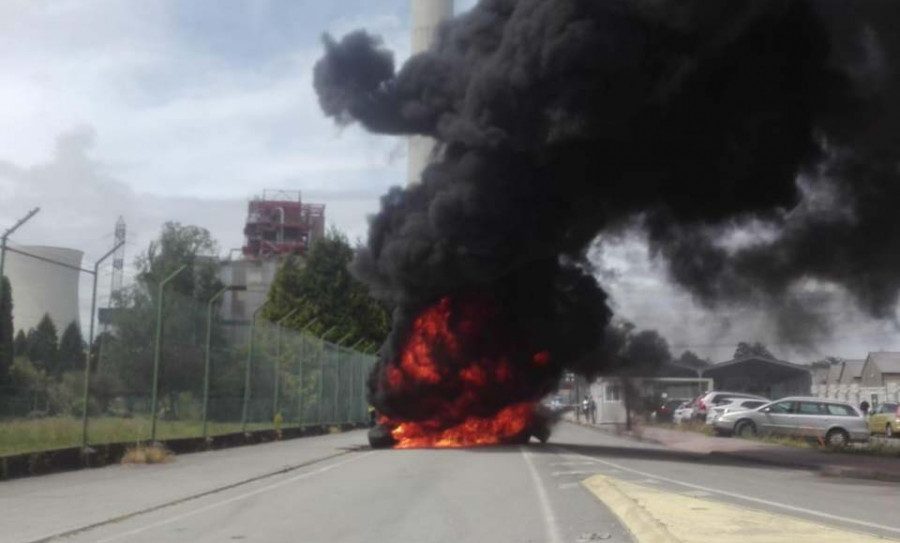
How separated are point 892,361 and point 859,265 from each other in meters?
46.7

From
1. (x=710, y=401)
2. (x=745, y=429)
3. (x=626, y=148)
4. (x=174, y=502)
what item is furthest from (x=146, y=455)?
(x=710, y=401)

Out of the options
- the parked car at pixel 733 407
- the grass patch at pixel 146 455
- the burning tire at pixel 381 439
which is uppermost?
the parked car at pixel 733 407

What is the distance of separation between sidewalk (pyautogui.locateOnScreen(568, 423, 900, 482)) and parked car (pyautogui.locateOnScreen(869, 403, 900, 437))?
7.11 metres

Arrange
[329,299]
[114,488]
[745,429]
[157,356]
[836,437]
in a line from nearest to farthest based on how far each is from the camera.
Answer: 1. [114,488]
2. [157,356]
3. [836,437]
4. [745,429]
5. [329,299]

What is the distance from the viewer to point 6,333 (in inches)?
701

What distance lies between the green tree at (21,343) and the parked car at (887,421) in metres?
32.0

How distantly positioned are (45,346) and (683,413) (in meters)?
36.8

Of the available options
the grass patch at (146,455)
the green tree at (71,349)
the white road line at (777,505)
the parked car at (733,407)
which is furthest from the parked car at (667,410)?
the green tree at (71,349)

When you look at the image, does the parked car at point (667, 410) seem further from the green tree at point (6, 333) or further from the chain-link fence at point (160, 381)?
the green tree at point (6, 333)

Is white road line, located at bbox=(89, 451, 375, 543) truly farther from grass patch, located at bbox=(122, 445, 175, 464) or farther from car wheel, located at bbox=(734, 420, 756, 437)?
car wheel, located at bbox=(734, 420, 756, 437)

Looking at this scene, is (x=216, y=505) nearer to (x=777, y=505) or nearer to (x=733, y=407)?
(x=777, y=505)

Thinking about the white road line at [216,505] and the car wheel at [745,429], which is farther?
the car wheel at [745,429]

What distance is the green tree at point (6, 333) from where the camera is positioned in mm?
17547

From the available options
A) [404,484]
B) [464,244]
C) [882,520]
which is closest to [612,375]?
[464,244]
